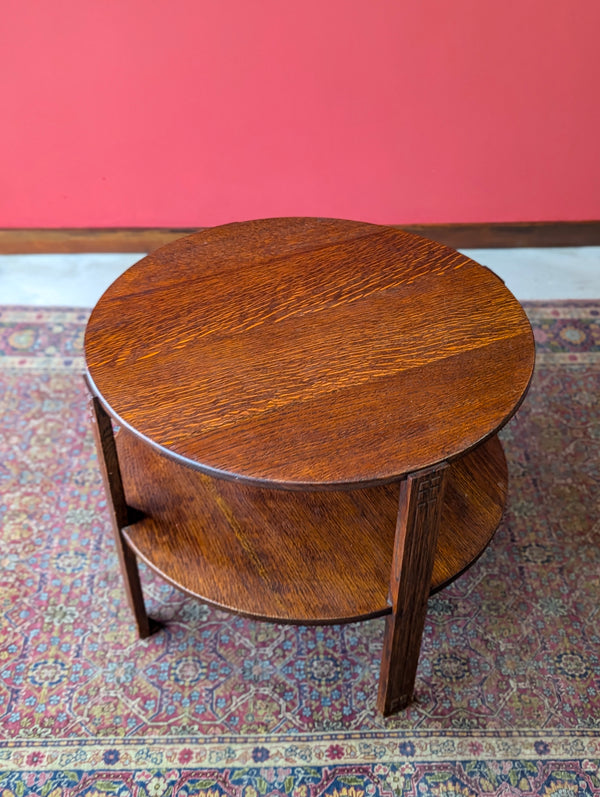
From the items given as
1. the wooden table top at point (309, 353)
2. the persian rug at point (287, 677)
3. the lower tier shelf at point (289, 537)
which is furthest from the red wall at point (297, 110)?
the lower tier shelf at point (289, 537)

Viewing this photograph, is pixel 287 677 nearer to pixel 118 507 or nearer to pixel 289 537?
pixel 289 537

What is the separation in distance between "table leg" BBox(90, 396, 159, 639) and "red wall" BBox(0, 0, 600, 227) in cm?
173

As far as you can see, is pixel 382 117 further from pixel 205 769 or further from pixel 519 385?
pixel 205 769

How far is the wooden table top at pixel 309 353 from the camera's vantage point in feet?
4.48

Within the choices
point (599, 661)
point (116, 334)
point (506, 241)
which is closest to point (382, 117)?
point (506, 241)

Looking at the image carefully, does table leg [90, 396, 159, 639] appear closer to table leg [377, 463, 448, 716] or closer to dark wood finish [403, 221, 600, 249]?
table leg [377, 463, 448, 716]

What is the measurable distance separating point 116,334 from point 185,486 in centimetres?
38

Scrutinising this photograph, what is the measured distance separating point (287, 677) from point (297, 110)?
2.00 m

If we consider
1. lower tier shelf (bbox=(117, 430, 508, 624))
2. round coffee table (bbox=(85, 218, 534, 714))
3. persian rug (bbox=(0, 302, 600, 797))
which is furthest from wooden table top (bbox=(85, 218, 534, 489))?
persian rug (bbox=(0, 302, 600, 797))

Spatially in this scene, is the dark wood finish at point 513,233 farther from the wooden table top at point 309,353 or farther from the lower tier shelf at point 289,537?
the lower tier shelf at point 289,537

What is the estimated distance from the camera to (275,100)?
2.86 metres

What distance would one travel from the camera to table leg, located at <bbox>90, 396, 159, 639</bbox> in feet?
5.02

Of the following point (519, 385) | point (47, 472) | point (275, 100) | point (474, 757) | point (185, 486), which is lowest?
point (474, 757)

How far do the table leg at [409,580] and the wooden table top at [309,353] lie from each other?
5 centimetres
